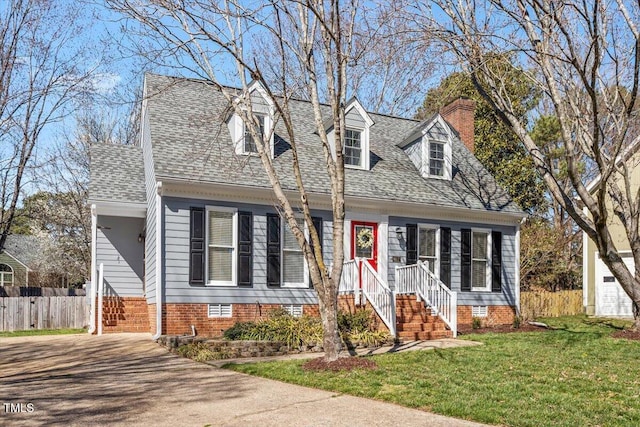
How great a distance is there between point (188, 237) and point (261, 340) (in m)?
3.32

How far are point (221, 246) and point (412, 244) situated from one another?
17.9 ft

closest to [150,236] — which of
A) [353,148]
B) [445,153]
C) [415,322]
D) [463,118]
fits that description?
[353,148]

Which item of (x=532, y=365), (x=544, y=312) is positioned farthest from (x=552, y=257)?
(x=532, y=365)

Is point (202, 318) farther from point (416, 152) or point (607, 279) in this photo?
point (607, 279)

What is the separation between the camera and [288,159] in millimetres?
16078

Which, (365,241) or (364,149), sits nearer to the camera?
(365,241)

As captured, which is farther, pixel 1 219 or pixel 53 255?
pixel 53 255

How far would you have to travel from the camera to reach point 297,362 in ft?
33.3

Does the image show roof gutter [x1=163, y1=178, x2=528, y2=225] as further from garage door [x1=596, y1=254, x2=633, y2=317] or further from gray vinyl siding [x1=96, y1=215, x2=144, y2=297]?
garage door [x1=596, y1=254, x2=633, y2=317]

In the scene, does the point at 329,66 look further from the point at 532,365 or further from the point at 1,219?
Answer: the point at 1,219

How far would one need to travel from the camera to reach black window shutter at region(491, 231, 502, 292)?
18.0 meters

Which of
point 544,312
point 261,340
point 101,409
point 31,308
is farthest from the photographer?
point 544,312

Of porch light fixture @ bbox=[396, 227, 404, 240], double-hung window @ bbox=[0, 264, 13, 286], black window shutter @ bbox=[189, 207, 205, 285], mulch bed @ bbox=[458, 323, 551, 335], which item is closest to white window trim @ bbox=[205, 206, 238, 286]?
black window shutter @ bbox=[189, 207, 205, 285]

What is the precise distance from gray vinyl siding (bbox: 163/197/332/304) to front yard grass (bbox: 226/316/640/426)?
13.2ft
